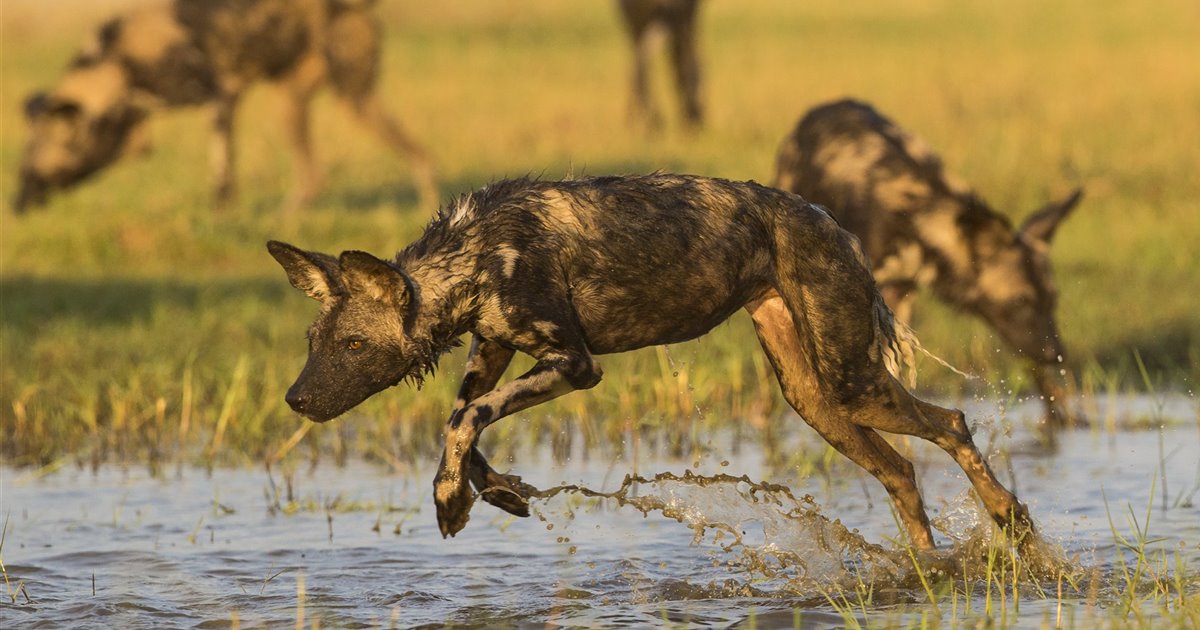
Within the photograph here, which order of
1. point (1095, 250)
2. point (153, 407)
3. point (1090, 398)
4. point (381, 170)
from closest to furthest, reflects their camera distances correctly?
1. point (153, 407)
2. point (1090, 398)
3. point (1095, 250)
4. point (381, 170)

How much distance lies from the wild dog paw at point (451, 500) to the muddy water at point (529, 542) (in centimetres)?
40

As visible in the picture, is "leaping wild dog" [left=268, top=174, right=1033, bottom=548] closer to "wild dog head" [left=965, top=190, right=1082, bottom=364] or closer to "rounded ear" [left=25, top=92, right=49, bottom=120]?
"wild dog head" [left=965, top=190, right=1082, bottom=364]

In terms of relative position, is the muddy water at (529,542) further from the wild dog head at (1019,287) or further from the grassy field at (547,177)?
the wild dog head at (1019,287)

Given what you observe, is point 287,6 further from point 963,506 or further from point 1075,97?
point 963,506

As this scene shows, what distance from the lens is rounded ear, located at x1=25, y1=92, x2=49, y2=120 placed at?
57.0 ft

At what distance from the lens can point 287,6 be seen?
16.6 metres

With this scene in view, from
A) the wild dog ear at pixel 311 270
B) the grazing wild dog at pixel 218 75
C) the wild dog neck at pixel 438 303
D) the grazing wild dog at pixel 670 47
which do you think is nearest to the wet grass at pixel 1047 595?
the wild dog neck at pixel 438 303

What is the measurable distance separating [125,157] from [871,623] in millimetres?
13493

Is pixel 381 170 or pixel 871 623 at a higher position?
pixel 381 170

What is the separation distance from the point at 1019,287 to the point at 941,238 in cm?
50

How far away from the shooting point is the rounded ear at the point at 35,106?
17.4 meters

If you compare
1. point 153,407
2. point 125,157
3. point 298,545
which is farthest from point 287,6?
point 298,545

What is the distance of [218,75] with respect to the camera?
659 inches

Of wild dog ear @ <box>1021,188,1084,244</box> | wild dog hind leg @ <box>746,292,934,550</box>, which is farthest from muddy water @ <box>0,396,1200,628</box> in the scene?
wild dog ear @ <box>1021,188,1084,244</box>
